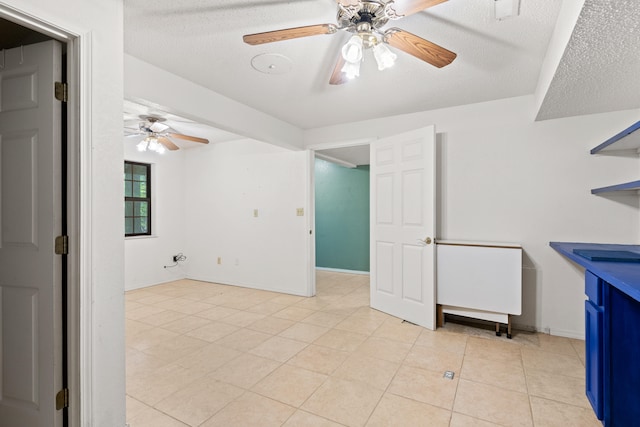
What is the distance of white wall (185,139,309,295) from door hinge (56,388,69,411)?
3043 mm

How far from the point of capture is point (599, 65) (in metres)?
1.83

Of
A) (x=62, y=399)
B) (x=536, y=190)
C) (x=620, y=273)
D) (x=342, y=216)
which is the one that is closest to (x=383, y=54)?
(x=620, y=273)

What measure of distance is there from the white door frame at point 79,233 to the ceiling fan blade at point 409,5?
1.42 metres

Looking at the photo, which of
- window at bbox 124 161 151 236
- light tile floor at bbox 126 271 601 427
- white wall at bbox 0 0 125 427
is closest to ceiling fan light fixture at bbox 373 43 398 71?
white wall at bbox 0 0 125 427

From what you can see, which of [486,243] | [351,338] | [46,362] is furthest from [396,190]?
[46,362]

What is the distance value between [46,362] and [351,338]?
7.11 ft

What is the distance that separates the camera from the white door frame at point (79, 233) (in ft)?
4.58

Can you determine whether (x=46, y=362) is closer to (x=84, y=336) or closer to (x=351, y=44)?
(x=84, y=336)

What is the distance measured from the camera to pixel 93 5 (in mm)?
1442

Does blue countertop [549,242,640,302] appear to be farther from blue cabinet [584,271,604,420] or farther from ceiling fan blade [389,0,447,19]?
ceiling fan blade [389,0,447,19]

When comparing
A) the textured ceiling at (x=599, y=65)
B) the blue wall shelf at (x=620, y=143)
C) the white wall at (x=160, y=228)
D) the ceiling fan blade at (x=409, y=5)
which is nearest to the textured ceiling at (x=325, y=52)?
the textured ceiling at (x=599, y=65)

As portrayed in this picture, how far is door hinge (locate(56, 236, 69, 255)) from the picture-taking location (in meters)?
1.42

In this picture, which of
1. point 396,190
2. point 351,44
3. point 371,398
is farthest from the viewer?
point 396,190

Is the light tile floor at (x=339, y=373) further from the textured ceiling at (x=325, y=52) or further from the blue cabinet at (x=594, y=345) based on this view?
the textured ceiling at (x=325, y=52)
